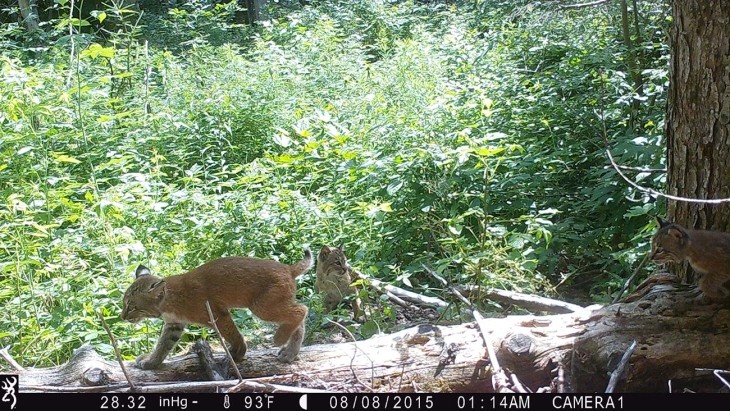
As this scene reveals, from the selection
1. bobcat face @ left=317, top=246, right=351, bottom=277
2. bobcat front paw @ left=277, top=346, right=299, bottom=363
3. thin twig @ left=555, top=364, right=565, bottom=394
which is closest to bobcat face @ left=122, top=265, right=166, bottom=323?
bobcat front paw @ left=277, top=346, right=299, bottom=363

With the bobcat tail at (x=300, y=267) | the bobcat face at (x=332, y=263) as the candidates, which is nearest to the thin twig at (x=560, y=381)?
the bobcat tail at (x=300, y=267)

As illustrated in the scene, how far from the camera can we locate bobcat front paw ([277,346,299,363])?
4492mm

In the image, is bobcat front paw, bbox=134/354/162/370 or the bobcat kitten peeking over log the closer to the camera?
Result: the bobcat kitten peeking over log

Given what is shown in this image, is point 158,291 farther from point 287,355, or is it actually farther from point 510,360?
point 510,360

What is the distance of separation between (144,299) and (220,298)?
1.54 feet

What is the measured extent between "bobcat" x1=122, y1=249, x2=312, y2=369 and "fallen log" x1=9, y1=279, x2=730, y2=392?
0.25 meters

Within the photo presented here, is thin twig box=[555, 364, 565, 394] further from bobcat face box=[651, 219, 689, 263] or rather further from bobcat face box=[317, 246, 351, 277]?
bobcat face box=[317, 246, 351, 277]

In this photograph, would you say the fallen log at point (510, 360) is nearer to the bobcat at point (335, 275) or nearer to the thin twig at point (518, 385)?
the thin twig at point (518, 385)

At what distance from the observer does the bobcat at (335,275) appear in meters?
6.09

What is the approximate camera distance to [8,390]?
4.00 metres

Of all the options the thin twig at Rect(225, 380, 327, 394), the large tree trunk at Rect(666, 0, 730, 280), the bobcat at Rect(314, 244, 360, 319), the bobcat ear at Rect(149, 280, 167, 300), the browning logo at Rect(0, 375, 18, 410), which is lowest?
the bobcat at Rect(314, 244, 360, 319)

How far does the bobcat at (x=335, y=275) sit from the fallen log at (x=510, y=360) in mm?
1539

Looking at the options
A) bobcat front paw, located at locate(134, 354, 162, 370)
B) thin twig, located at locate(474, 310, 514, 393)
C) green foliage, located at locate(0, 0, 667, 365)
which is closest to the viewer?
thin twig, located at locate(474, 310, 514, 393)
